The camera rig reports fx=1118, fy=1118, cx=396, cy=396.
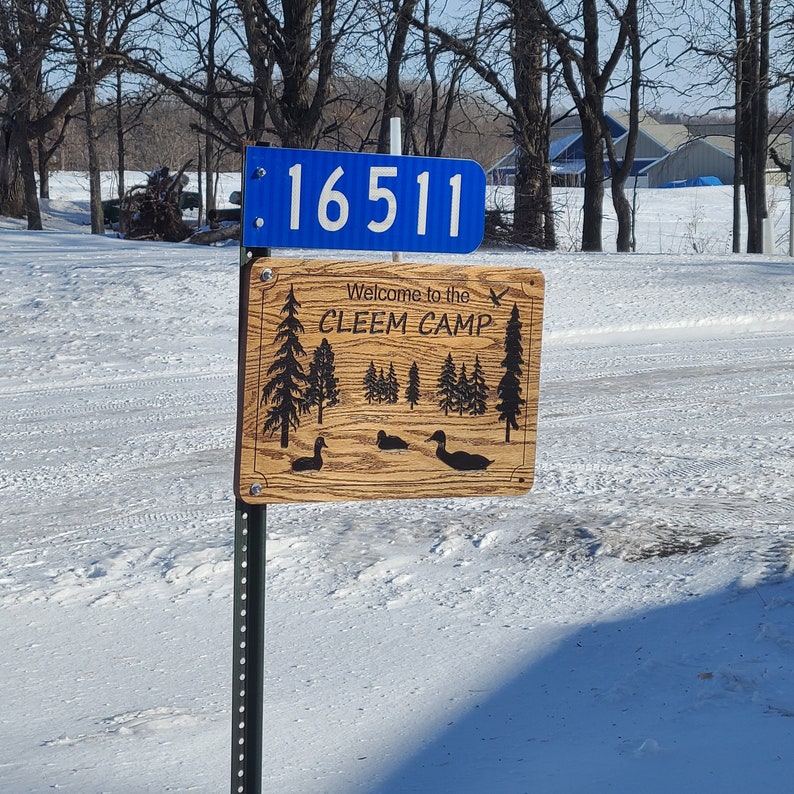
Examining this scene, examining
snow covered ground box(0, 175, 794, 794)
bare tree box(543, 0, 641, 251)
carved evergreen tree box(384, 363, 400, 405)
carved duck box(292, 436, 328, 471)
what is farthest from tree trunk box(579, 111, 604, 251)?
carved duck box(292, 436, 328, 471)

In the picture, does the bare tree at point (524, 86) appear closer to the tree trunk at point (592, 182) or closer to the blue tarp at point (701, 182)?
the tree trunk at point (592, 182)

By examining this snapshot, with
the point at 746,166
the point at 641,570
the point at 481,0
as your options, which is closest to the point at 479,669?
the point at 641,570

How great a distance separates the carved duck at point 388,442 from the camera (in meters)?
2.80

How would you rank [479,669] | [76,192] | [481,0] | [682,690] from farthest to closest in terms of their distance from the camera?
1. [76,192]
2. [481,0]
3. [479,669]
4. [682,690]

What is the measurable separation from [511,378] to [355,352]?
45 centimetres

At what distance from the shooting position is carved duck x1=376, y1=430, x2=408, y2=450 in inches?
110

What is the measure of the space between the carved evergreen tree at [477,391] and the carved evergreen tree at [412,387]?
0.16m

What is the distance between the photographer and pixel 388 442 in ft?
9.23

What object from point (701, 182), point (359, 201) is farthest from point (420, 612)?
point (701, 182)

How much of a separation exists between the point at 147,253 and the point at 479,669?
44.8 feet

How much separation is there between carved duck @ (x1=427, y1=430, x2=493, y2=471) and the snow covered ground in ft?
3.33

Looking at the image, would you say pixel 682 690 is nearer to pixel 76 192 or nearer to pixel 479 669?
pixel 479 669

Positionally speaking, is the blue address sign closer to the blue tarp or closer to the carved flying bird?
the carved flying bird

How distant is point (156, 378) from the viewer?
33.1 feet
